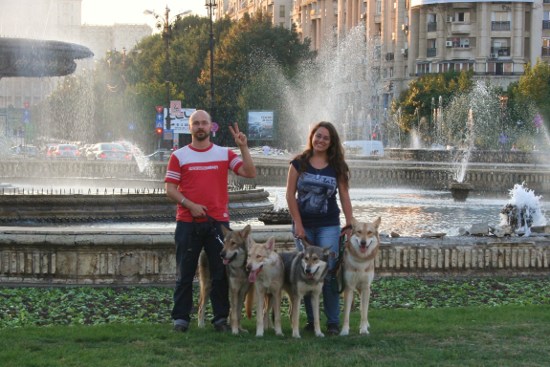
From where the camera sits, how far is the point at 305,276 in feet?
32.8

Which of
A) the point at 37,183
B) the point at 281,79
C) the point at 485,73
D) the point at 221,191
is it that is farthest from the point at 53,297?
the point at 485,73

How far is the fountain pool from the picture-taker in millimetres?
24938

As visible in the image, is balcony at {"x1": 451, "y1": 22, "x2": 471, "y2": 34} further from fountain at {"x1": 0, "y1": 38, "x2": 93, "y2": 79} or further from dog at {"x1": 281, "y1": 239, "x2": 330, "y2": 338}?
dog at {"x1": 281, "y1": 239, "x2": 330, "y2": 338}

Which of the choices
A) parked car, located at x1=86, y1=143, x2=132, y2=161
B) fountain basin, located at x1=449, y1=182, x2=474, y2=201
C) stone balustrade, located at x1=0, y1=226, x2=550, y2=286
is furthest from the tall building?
stone balustrade, located at x1=0, y1=226, x2=550, y2=286

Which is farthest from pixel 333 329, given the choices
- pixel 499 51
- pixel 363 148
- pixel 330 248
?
pixel 499 51

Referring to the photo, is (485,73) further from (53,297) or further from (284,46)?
(53,297)

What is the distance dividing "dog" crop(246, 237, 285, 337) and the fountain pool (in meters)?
10.6

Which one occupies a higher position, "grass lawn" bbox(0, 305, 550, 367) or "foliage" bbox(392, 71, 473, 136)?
"foliage" bbox(392, 71, 473, 136)

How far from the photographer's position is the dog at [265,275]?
32.7ft

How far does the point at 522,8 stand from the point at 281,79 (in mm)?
26000

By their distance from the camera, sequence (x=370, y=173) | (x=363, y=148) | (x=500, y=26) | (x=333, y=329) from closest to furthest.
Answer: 1. (x=333, y=329)
2. (x=370, y=173)
3. (x=363, y=148)
4. (x=500, y=26)

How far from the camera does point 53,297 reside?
13055 millimetres

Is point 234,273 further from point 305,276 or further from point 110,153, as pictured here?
point 110,153

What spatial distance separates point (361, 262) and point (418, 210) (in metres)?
20.6
